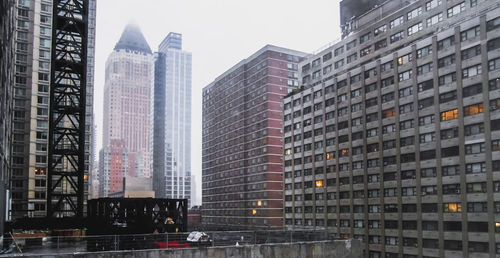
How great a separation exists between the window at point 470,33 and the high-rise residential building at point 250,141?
6745cm

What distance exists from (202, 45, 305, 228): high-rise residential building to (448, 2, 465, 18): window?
204 ft

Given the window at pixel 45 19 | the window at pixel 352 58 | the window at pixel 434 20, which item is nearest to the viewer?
the window at pixel 434 20

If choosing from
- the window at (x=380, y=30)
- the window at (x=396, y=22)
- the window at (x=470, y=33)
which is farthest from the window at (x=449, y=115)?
the window at (x=380, y=30)

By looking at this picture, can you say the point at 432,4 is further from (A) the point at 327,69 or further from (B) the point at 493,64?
(A) the point at 327,69

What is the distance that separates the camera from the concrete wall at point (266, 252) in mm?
28750

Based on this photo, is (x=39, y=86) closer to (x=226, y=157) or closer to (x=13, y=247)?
(x=226, y=157)

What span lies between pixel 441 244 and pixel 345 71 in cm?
4195

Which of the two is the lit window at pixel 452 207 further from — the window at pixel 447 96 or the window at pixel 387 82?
the window at pixel 387 82

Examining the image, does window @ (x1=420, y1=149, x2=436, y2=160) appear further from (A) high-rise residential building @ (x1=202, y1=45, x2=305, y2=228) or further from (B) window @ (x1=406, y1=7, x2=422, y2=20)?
(A) high-rise residential building @ (x1=202, y1=45, x2=305, y2=228)

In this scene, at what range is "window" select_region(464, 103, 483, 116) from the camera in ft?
233

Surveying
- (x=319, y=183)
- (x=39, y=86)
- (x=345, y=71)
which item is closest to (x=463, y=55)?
(x=345, y=71)

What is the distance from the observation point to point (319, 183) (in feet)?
347

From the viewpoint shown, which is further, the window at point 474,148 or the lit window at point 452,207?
the lit window at point 452,207

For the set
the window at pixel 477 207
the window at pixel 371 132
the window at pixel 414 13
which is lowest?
the window at pixel 477 207
